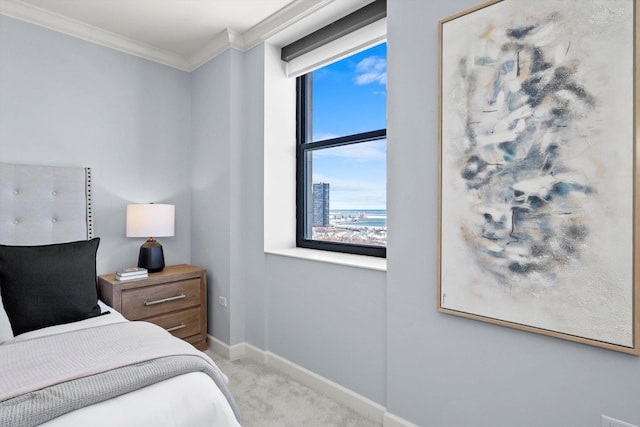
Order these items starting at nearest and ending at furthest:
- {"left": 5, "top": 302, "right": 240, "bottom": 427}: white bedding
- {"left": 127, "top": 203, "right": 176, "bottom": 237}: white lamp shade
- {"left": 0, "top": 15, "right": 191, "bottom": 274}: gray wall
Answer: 1. {"left": 5, "top": 302, "right": 240, "bottom": 427}: white bedding
2. {"left": 0, "top": 15, "right": 191, "bottom": 274}: gray wall
3. {"left": 127, "top": 203, "right": 176, "bottom": 237}: white lamp shade

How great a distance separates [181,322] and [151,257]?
567 millimetres

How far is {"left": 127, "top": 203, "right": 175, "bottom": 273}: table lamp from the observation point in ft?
8.84

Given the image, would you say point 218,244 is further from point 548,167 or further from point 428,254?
point 548,167

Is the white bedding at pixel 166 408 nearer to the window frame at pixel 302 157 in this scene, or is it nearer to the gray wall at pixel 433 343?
the gray wall at pixel 433 343

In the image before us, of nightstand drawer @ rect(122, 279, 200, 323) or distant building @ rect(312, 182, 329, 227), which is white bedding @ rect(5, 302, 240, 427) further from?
distant building @ rect(312, 182, 329, 227)

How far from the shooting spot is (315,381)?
2350 mm

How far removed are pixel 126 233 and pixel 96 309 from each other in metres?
0.84

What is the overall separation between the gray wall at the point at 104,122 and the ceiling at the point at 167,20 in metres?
0.10

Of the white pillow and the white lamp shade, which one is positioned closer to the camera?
the white pillow

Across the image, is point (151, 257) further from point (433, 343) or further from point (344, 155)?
point (433, 343)

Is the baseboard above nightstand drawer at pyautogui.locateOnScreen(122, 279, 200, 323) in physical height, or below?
below

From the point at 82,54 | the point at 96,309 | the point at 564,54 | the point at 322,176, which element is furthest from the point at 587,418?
the point at 82,54

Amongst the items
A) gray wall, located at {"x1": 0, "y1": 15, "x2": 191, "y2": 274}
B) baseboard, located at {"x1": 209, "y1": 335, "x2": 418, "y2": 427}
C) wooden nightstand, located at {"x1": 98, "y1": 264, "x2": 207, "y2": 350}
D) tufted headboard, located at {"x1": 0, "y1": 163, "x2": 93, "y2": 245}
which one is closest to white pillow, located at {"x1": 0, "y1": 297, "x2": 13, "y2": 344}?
wooden nightstand, located at {"x1": 98, "y1": 264, "x2": 207, "y2": 350}

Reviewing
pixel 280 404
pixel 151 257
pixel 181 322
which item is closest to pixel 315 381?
pixel 280 404
